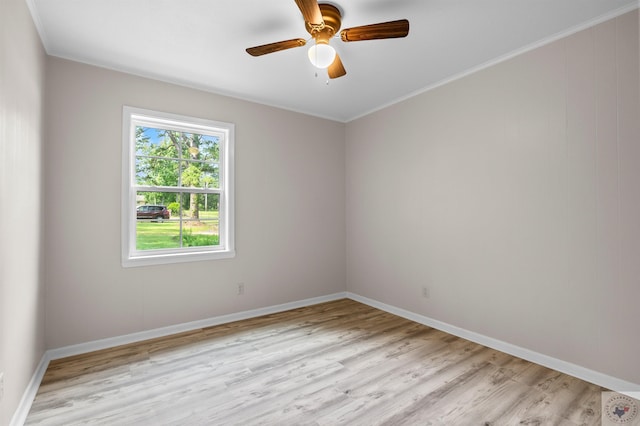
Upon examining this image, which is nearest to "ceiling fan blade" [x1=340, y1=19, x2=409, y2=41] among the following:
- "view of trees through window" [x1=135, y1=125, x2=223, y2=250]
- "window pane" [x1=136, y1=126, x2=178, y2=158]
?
"view of trees through window" [x1=135, y1=125, x2=223, y2=250]

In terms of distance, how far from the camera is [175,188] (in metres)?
3.26

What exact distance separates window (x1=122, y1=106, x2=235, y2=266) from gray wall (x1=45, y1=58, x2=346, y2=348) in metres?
0.09

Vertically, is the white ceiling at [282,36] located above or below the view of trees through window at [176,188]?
above

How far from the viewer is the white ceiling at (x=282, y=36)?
2.06 m

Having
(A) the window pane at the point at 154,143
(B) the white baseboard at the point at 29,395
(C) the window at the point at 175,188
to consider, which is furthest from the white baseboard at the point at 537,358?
(B) the white baseboard at the point at 29,395

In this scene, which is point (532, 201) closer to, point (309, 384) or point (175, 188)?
point (309, 384)

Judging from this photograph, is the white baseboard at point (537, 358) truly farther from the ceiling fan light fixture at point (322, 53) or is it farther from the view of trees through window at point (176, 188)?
the ceiling fan light fixture at point (322, 53)

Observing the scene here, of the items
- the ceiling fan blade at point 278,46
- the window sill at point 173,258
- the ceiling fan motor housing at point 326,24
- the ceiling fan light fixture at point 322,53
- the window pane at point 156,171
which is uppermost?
A: the ceiling fan motor housing at point 326,24

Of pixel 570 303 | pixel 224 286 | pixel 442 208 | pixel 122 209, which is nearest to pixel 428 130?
pixel 442 208

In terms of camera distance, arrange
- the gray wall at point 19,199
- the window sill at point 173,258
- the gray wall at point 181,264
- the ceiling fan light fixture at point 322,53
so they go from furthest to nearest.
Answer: the window sill at point 173,258
the gray wall at point 181,264
the ceiling fan light fixture at point 322,53
the gray wall at point 19,199

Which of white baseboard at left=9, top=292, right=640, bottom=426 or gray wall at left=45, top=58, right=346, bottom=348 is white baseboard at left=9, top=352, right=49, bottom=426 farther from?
gray wall at left=45, top=58, right=346, bottom=348

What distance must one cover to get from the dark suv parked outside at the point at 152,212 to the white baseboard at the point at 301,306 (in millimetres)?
1132

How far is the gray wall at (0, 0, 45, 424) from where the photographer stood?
1608 millimetres

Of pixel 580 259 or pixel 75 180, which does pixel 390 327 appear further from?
pixel 75 180
